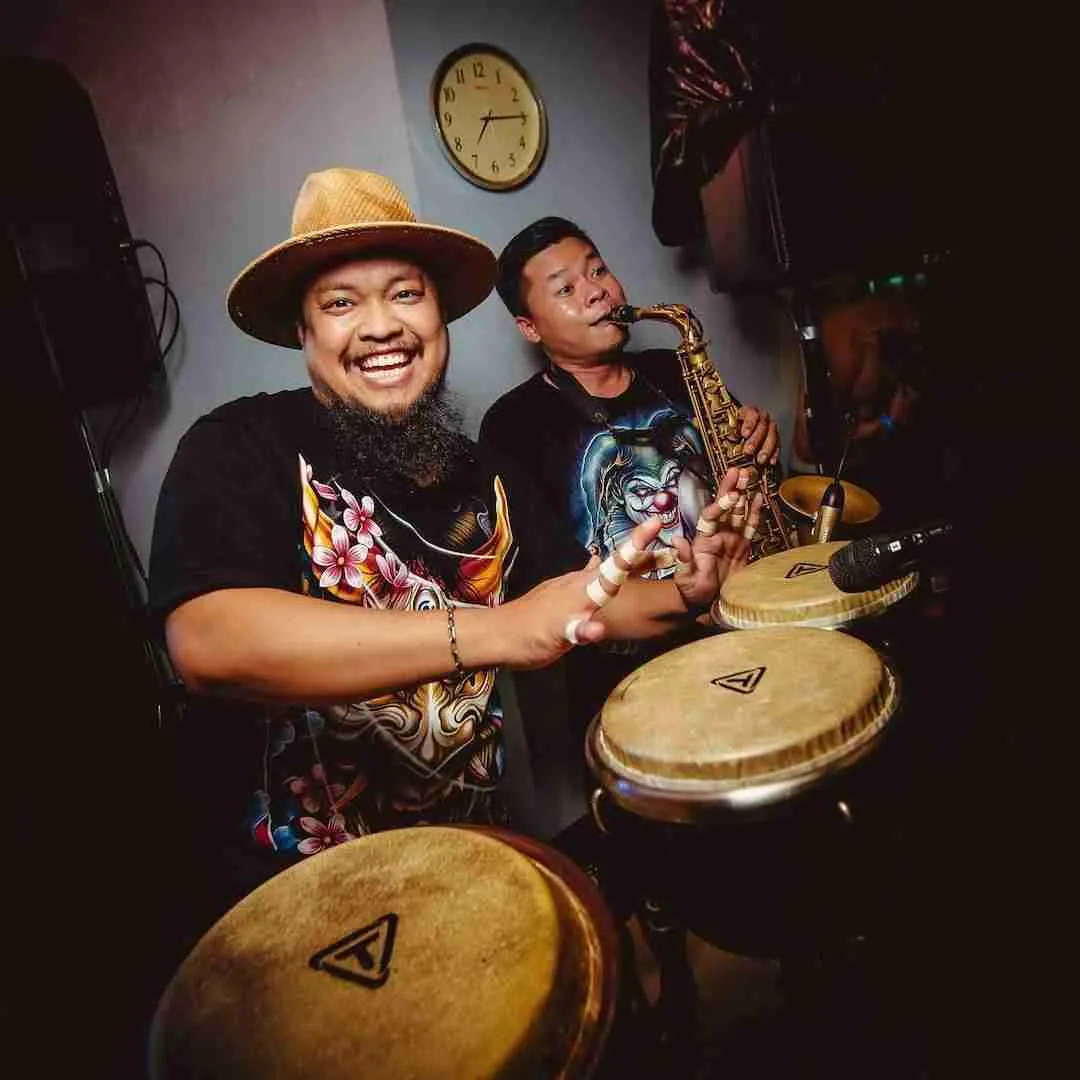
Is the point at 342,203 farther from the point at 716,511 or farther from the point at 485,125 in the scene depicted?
the point at 485,125

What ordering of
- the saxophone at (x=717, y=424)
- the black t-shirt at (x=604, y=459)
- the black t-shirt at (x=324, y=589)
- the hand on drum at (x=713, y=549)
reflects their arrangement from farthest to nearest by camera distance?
1. the saxophone at (x=717, y=424)
2. the black t-shirt at (x=604, y=459)
3. the hand on drum at (x=713, y=549)
4. the black t-shirt at (x=324, y=589)

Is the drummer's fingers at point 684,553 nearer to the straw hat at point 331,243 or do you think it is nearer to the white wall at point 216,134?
the straw hat at point 331,243

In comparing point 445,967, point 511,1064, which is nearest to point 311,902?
point 445,967

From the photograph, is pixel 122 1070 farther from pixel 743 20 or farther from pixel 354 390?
pixel 743 20

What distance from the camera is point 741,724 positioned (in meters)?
1.17

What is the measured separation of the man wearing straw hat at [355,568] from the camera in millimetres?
1342

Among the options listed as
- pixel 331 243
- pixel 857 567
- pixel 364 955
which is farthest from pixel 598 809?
pixel 331 243

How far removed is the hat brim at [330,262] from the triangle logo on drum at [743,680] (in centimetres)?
140

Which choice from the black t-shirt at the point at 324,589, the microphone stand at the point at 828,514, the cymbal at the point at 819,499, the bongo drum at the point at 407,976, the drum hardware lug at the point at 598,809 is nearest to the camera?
the bongo drum at the point at 407,976

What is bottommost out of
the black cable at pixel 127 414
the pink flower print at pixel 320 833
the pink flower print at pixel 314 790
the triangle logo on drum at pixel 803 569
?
the pink flower print at pixel 320 833

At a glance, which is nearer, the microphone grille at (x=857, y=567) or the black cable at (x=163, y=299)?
the microphone grille at (x=857, y=567)

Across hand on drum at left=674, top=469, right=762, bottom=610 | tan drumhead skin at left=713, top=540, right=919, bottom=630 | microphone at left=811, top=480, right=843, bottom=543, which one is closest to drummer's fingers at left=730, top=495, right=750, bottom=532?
hand on drum at left=674, top=469, right=762, bottom=610

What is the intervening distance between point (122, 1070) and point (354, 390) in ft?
6.16

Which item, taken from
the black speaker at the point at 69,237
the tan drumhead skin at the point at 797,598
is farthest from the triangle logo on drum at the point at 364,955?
the black speaker at the point at 69,237
